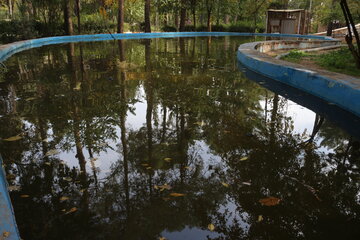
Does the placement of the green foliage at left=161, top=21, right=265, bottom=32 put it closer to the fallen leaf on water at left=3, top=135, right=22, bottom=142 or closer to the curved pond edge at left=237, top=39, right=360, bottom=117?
the curved pond edge at left=237, top=39, right=360, bottom=117

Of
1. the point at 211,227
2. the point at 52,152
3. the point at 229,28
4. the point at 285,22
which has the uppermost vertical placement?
the point at 285,22

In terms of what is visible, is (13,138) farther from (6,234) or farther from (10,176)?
(6,234)

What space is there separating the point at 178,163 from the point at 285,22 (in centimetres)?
3313

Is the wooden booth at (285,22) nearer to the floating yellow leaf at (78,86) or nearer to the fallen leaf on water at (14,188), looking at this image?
the floating yellow leaf at (78,86)

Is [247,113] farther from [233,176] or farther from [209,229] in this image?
[209,229]

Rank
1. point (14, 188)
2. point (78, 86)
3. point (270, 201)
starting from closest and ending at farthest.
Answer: point (270, 201) → point (14, 188) → point (78, 86)

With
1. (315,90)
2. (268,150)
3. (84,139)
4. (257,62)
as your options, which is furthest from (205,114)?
(257,62)

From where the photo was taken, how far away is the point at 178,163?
386 centimetres

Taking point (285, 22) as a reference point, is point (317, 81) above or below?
below

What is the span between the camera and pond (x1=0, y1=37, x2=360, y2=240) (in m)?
2.71

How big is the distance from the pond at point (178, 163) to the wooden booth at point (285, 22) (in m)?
28.1

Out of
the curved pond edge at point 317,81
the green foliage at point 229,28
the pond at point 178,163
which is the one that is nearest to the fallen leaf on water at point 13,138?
the pond at point 178,163

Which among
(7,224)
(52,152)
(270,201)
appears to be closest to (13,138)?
(52,152)

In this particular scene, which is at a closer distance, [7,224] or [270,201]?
[7,224]
